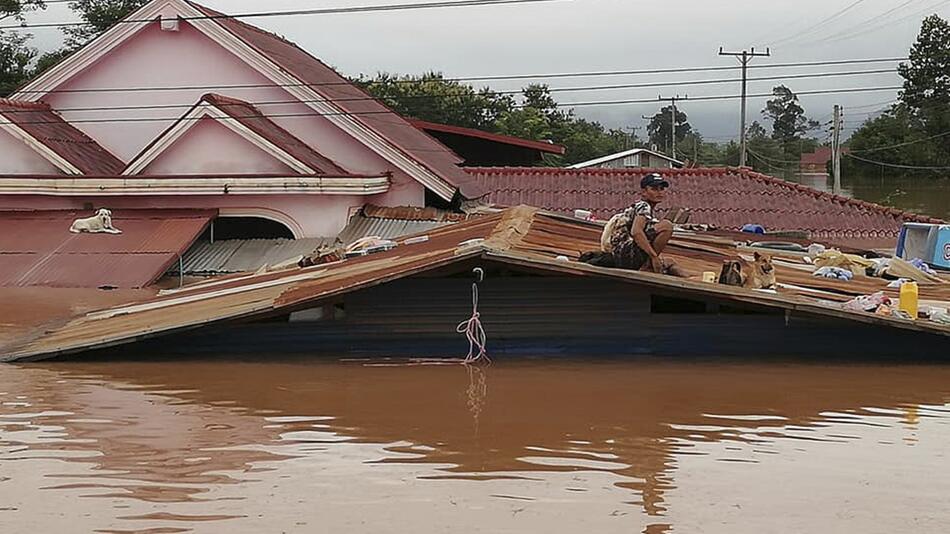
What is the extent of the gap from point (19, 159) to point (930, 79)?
4269 cm

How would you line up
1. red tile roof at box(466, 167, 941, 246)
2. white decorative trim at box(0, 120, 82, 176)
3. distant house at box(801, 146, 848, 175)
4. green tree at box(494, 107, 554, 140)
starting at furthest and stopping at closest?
distant house at box(801, 146, 848, 175) < green tree at box(494, 107, 554, 140) < red tile roof at box(466, 167, 941, 246) < white decorative trim at box(0, 120, 82, 176)

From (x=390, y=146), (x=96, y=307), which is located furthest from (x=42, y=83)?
(x=96, y=307)

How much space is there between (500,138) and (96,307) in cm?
1957

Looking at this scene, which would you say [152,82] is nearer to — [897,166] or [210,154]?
[210,154]

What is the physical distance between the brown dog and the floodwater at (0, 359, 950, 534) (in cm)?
76

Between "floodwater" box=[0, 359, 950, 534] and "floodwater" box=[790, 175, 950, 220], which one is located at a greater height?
"floodwater" box=[790, 175, 950, 220]

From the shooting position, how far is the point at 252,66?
66.7 feet

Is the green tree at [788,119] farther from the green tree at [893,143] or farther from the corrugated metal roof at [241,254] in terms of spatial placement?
the corrugated metal roof at [241,254]

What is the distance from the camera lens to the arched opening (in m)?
19.4

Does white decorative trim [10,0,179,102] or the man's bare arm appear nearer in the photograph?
the man's bare arm

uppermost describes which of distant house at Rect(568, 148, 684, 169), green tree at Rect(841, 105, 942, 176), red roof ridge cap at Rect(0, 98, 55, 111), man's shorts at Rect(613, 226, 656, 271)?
green tree at Rect(841, 105, 942, 176)

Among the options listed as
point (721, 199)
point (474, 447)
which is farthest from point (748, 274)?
point (721, 199)

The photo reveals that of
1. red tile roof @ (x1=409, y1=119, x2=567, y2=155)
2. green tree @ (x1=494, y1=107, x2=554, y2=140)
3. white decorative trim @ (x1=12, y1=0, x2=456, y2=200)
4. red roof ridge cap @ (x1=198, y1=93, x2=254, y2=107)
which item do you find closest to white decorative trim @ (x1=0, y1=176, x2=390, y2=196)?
white decorative trim @ (x1=12, y1=0, x2=456, y2=200)

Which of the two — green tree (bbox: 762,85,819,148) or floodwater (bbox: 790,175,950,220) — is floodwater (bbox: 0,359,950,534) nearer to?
floodwater (bbox: 790,175,950,220)
